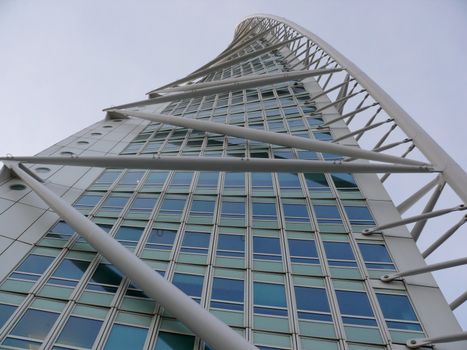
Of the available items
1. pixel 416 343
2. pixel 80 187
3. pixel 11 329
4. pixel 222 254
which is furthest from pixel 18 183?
pixel 416 343

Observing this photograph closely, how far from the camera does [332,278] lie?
56.2 ft

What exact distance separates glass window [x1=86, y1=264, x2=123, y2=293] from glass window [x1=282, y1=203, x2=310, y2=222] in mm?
8981

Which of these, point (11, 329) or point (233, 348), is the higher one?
point (11, 329)

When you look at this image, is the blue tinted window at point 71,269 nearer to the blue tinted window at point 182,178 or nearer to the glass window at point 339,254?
the blue tinted window at point 182,178

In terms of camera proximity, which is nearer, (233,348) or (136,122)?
(233,348)

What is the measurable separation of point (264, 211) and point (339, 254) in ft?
16.4

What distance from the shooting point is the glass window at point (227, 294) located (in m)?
16.2

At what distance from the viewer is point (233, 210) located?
73.0ft

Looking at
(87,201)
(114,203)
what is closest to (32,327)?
(114,203)

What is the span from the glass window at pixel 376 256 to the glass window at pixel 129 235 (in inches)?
438

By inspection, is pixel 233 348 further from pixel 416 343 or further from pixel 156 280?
pixel 416 343

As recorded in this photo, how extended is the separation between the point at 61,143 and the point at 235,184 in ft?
53.2

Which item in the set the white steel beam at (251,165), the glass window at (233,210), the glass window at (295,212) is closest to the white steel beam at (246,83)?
the white steel beam at (251,165)

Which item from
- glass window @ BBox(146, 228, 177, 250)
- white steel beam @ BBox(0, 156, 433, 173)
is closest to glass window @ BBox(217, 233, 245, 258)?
glass window @ BBox(146, 228, 177, 250)
